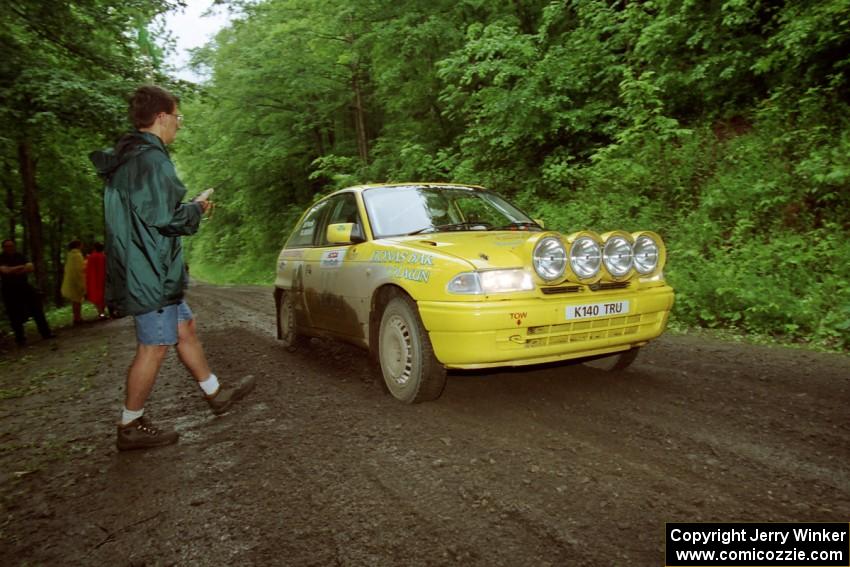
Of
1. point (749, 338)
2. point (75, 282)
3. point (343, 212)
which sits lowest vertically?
point (749, 338)

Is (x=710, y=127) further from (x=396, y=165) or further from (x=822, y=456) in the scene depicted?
(x=396, y=165)

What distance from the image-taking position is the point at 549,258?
3416mm

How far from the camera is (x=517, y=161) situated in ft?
36.8

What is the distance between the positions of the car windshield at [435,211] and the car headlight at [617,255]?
1105mm

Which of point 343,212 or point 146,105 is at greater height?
point 146,105

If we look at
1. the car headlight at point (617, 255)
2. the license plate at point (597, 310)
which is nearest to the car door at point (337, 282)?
the license plate at point (597, 310)

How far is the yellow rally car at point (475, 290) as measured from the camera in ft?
11.0

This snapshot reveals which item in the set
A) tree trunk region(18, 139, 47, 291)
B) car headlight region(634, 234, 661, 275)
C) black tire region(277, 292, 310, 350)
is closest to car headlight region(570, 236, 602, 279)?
car headlight region(634, 234, 661, 275)

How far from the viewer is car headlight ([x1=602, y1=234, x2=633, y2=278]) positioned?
11.8 ft

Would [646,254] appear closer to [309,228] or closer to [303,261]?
[303,261]

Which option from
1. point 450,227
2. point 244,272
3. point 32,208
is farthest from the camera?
point 244,272

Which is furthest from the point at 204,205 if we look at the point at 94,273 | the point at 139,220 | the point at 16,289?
the point at 94,273

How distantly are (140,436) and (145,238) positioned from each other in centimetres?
118

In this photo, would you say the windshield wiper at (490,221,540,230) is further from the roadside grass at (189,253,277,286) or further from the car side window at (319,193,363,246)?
the roadside grass at (189,253,277,286)
